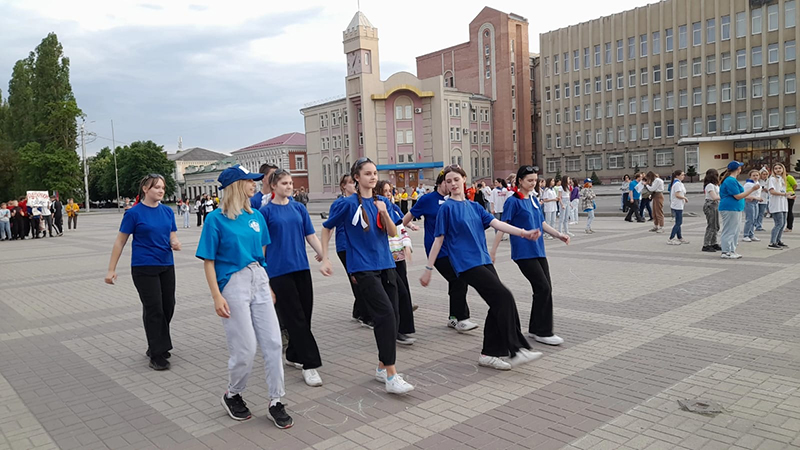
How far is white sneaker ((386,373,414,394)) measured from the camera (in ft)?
16.0

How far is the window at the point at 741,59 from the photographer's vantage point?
2104 inches

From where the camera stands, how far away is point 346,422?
442 centimetres

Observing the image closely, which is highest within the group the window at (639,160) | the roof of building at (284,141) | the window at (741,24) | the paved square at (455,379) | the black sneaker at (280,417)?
the window at (741,24)

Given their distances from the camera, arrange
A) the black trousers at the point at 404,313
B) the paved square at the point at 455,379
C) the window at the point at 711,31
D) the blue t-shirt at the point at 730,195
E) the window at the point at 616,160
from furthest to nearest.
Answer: the window at the point at 616,160 → the window at the point at 711,31 → the blue t-shirt at the point at 730,195 → the black trousers at the point at 404,313 → the paved square at the point at 455,379

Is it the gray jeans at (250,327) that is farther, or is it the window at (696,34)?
the window at (696,34)

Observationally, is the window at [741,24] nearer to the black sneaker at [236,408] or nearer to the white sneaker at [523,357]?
the white sneaker at [523,357]

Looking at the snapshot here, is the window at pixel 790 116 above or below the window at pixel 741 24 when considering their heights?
below

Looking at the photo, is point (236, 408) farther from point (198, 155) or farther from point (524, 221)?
point (198, 155)

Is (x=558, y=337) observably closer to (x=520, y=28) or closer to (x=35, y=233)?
(x=35, y=233)

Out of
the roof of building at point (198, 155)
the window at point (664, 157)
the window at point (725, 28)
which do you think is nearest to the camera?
the window at point (725, 28)

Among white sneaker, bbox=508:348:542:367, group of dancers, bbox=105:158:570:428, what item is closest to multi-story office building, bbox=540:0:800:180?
group of dancers, bbox=105:158:570:428

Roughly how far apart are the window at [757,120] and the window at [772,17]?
6.88m

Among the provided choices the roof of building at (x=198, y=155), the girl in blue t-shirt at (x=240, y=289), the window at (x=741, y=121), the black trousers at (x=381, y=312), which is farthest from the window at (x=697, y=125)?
the roof of building at (x=198, y=155)

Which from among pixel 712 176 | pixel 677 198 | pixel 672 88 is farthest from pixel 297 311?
pixel 672 88
